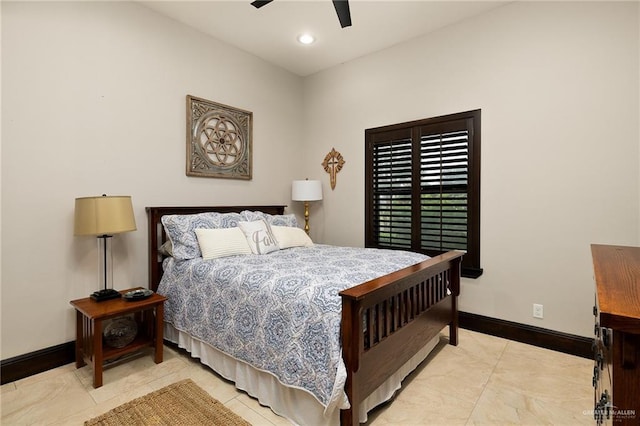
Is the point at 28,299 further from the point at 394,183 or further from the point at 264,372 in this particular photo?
the point at 394,183

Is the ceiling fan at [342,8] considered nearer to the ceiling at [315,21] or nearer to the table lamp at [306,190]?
the ceiling at [315,21]

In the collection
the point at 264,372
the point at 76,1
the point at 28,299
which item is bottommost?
the point at 264,372

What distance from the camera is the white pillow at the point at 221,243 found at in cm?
257

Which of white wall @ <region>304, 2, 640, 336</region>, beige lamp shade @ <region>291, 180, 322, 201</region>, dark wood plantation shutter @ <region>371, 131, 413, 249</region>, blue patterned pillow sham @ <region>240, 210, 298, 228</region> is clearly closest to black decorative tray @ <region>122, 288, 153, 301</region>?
blue patterned pillow sham @ <region>240, 210, 298, 228</region>

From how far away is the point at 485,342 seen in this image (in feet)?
9.04

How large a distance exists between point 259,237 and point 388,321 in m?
1.46

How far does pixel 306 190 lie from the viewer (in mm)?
3859

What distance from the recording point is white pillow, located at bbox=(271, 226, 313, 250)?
3072 mm

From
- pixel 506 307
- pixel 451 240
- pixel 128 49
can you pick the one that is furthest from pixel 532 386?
pixel 128 49

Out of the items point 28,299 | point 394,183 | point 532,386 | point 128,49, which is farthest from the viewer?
point 394,183

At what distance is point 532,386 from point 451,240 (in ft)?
4.41

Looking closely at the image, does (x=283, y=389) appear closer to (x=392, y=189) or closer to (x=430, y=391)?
(x=430, y=391)

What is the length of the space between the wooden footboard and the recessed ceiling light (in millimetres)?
2581

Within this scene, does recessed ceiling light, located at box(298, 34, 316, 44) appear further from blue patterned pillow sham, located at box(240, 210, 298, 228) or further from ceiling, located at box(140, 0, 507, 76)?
blue patterned pillow sham, located at box(240, 210, 298, 228)
